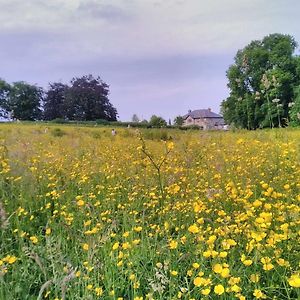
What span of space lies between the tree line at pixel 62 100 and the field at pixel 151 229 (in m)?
51.1

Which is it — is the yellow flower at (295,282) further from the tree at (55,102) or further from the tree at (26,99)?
the tree at (26,99)

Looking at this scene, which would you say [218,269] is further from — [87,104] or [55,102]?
[55,102]

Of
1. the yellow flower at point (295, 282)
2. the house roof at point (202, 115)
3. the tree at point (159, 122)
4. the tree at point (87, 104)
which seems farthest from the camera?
the tree at point (87, 104)

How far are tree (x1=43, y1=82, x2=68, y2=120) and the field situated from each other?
174ft

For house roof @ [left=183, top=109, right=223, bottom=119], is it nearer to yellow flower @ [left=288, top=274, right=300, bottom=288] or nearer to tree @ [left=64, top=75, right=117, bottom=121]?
yellow flower @ [left=288, top=274, right=300, bottom=288]

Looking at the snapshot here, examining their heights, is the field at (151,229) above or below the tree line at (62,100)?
below

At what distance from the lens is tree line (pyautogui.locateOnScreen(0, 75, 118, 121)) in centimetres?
5509

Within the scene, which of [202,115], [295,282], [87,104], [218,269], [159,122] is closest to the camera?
[295,282]

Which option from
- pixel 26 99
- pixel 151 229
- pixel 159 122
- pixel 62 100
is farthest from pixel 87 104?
pixel 151 229

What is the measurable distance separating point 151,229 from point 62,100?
57.1 m

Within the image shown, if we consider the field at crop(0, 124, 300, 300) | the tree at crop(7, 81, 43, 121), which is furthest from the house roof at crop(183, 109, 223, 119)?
the tree at crop(7, 81, 43, 121)

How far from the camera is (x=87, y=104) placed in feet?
181

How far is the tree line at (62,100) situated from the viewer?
55.1m

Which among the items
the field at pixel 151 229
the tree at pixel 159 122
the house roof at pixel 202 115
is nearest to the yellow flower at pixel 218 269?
the field at pixel 151 229
